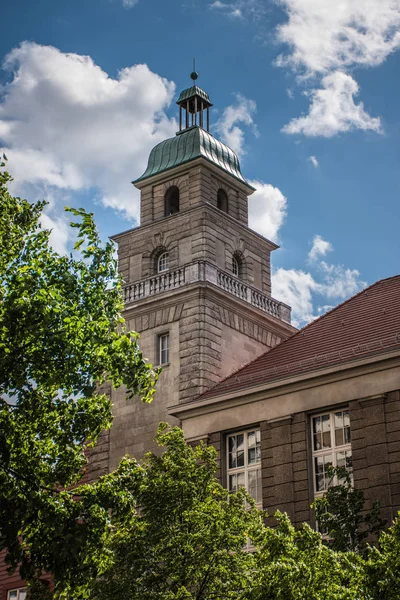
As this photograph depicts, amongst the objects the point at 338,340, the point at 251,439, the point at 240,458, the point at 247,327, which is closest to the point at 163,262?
the point at 247,327

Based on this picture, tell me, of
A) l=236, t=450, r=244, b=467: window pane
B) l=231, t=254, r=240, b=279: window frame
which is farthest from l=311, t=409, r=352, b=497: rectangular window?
l=231, t=254, r=240, b=279: window frame

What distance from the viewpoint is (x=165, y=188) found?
46094 millimetres

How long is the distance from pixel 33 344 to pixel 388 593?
8961 mm

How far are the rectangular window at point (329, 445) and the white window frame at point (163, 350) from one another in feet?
31.3

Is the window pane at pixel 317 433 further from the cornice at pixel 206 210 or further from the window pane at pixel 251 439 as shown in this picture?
the cornice at pixel 206 210

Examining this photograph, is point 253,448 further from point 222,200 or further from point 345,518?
point 222,200

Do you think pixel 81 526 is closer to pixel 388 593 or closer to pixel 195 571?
pixel 195 571

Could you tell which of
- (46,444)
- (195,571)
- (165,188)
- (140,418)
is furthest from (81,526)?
(165,188)

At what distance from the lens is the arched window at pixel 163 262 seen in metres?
43.8

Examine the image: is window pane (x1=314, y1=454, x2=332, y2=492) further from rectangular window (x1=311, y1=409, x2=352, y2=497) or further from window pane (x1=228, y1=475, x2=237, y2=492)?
window pane (x1=228, y1=475, x2=237, y2=492)

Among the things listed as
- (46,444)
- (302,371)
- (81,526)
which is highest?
(302,371)

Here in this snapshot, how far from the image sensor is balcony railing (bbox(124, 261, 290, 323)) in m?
40.9

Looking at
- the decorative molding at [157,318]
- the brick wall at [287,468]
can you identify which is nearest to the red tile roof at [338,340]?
the brick wall at [287,468]

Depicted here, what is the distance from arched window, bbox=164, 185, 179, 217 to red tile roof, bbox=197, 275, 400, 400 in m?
10.7
